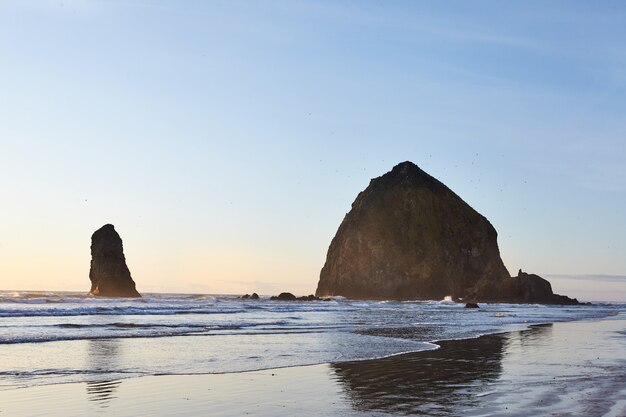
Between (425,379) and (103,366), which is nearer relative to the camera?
(425,379)

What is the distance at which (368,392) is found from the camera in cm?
1366

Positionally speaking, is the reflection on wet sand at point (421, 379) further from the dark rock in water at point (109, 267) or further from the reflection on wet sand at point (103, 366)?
the dark rock in water at point (109, 267)

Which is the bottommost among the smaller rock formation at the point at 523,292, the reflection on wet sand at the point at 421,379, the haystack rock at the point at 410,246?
the reflection on wet sand at the point at 421,379

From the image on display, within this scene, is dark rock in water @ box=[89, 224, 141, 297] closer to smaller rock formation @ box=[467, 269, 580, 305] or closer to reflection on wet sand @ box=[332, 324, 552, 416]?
smaller rock formation @ box=[467, 269, 580, 305]

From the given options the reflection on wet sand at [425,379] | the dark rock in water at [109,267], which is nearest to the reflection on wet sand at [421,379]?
the reflection on wet sand at [425,379]

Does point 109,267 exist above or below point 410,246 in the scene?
below

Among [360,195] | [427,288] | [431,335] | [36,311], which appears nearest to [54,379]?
[431,335]

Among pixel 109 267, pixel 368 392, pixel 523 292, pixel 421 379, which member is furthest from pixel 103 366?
pixel 109 267

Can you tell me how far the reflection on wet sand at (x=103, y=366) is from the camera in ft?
43.3

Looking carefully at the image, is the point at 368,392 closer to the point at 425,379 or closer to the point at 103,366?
the point at 425,379

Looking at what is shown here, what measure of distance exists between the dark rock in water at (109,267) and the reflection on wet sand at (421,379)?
118441mm

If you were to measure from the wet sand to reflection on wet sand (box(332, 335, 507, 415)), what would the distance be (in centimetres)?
2

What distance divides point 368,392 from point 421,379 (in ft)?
7.70

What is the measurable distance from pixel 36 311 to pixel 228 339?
2654 centimetres
